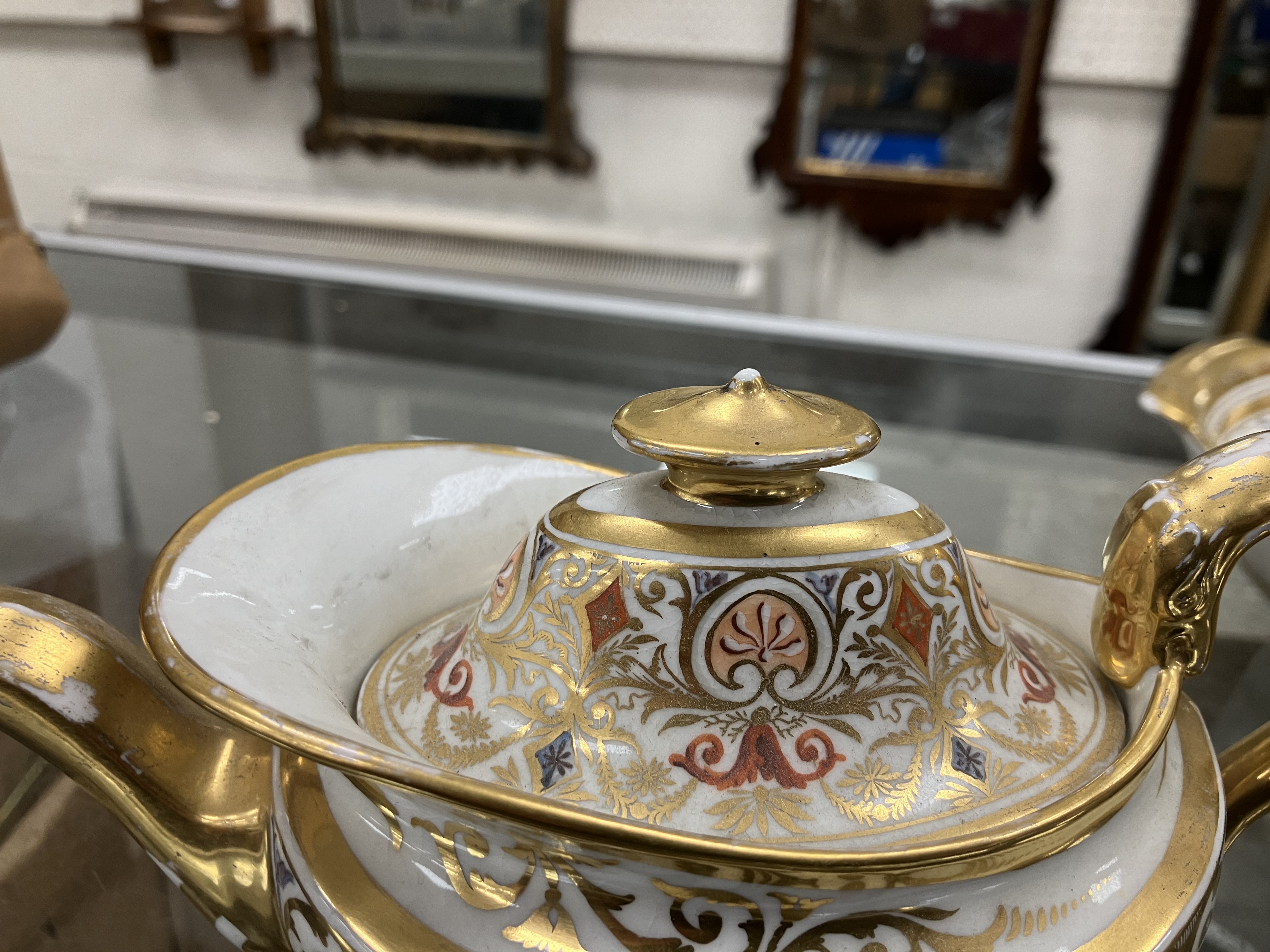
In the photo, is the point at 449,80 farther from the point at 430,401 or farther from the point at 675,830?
the point at 675,830

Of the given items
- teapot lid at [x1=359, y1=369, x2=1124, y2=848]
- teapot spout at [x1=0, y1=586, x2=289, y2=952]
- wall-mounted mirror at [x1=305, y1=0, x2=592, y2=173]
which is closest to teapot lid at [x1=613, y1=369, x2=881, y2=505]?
teapot lid at [x1=359, y1=369, x2=1124, y2=848]

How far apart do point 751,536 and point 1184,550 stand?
0.17 m

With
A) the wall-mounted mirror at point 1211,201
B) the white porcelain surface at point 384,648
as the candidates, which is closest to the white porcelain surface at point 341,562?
the white porcelain surface at point 384,648

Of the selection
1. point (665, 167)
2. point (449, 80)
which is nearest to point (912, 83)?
point (665, 167)

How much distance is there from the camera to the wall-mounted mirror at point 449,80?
7.86 ft

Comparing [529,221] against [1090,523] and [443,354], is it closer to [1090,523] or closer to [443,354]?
[443,354]

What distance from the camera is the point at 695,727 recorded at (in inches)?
12.7

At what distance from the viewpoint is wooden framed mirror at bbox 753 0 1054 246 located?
209 centimetres

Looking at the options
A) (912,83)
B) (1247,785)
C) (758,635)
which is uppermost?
(912,83)

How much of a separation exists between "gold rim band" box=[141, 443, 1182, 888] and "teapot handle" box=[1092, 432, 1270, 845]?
0.25ft

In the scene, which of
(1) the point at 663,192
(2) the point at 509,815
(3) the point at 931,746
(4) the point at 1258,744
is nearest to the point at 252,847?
(2) the point at 509,815

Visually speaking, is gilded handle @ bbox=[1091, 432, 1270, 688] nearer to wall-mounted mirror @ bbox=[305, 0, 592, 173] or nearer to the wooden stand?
wall-mounted mirror @ bbox=[305, 0, 592, 173]

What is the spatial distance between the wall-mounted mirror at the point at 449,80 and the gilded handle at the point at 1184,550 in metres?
2.30

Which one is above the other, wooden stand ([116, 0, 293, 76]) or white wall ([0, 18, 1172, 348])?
wooden stand ([116, 0, 293, 76])
